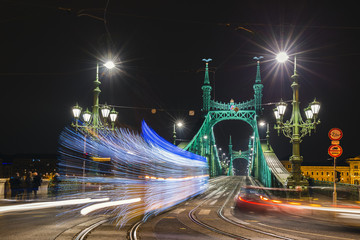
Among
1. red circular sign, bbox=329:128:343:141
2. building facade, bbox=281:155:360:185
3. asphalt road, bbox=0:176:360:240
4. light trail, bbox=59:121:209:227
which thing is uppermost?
red circular sign, bbox=329:128:343:141

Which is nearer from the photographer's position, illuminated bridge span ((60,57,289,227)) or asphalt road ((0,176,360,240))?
asphalt road ((0,176,360,240))

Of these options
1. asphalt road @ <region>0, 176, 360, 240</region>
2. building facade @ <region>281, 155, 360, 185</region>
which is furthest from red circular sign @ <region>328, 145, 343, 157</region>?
building facade @ <region>281, 155, 360, 185</region>

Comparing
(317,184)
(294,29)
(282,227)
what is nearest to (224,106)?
(317,184)

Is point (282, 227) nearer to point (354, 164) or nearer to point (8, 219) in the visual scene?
point (8, 219)

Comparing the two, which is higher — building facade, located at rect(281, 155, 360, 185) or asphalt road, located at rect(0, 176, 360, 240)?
asphalt road, located at rect(0, 176, 360, 240)

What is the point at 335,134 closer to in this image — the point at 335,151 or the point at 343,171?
the point at 335,151

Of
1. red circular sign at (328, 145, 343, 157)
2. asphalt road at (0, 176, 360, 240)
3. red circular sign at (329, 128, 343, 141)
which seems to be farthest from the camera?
red circular sign at (329, 128, 343, 141)

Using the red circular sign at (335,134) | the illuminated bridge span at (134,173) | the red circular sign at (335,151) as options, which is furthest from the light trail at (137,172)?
the red circular sign at (335,134)

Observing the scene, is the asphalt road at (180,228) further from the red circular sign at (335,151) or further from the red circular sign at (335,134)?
the red circular sign at (335,134)

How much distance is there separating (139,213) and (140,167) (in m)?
1.79

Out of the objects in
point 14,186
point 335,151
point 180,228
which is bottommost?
point 180,228

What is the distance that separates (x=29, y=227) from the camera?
35.9ft

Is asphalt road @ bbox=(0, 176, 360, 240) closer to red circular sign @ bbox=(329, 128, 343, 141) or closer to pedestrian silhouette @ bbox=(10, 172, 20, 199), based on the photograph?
red circular sign @ bbox=(329, 128, 343, 141)

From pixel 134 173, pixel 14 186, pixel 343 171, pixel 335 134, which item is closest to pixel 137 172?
pixel 134 173
